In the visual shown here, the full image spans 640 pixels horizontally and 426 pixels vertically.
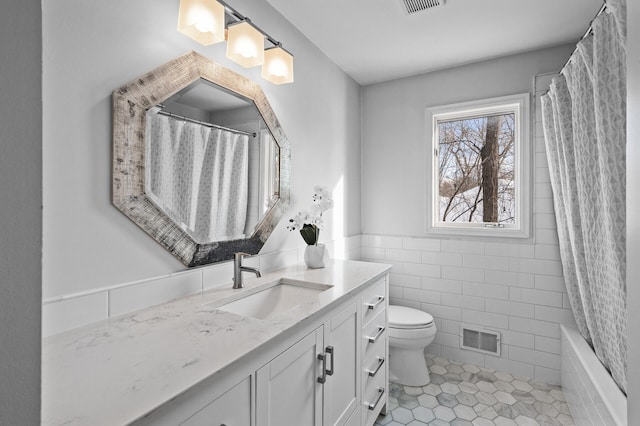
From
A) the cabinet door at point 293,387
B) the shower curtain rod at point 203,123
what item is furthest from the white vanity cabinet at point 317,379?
the shower curtain rod at point 203,123

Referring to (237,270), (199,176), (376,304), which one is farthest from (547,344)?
(199,176)

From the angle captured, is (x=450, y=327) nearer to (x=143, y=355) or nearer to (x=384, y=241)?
(x=384, y=241)

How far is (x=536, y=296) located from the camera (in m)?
2.43

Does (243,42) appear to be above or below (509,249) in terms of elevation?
above

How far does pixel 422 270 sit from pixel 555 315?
3.17 feet

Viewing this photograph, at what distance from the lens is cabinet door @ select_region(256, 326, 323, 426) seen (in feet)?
3.21

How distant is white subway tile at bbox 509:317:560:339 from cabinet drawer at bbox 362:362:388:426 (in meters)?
1.21

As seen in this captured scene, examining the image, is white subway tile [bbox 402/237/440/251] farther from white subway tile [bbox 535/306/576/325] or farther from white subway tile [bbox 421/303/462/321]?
white subway tile [bbox 535/306/576/325]

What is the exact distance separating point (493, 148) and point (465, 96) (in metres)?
0.48

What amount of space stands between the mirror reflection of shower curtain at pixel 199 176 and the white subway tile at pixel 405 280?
1.70 m

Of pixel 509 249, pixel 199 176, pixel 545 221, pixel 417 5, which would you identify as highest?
pixel 417 5

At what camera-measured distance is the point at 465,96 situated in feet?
8.77

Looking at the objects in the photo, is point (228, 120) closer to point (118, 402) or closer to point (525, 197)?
point (118, 402)

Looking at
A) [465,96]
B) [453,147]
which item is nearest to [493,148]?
[453,147]
